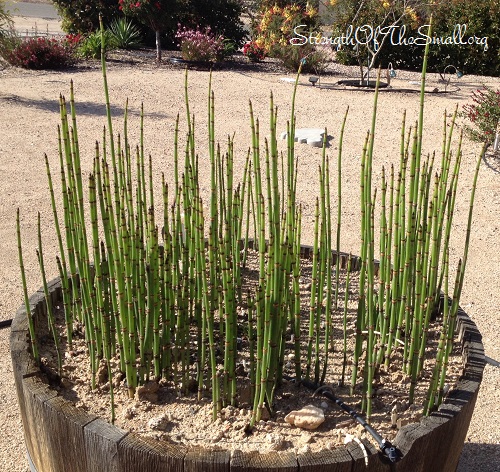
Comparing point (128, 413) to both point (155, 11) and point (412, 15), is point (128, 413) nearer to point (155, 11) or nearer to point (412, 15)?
point (155, 11)

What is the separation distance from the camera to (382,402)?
1366 mm

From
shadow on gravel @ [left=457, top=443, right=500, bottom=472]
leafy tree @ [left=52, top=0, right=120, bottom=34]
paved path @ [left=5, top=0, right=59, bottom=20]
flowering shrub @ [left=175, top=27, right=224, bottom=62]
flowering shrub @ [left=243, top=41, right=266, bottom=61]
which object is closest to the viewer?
shadow on gravel @ [left=457, top=443, right=500, bottom=472]

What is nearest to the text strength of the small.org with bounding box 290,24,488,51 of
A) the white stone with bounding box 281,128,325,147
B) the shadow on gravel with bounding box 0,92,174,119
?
the shadow on gravel with bounding box 0,92,174,119

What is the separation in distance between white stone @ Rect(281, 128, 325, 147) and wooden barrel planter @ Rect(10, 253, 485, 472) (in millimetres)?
3431

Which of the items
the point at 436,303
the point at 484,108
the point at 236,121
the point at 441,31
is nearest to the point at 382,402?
the point at 436,303

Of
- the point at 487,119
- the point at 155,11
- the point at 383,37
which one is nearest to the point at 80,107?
the point at 155,11

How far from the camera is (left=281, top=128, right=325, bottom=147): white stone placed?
468 centimetres

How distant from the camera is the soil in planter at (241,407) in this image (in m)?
1.24

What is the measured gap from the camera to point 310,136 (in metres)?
4.79

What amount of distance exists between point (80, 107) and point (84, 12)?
4.02 metres

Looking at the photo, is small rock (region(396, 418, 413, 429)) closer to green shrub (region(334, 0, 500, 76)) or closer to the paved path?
green shrub (region(334, 0, 500, 76))

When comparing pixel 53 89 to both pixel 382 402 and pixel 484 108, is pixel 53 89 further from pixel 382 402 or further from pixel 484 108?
pixel 382 402

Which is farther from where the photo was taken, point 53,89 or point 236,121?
point 53,89

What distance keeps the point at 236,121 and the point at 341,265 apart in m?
3.49
